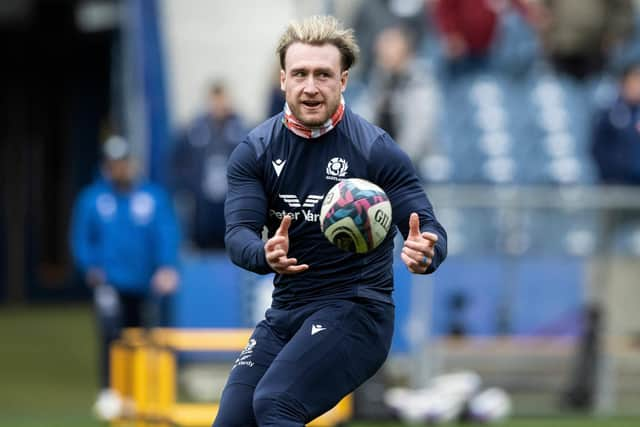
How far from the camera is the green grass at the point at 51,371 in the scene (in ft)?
40.2

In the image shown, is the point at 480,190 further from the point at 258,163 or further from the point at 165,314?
the point at 258,163

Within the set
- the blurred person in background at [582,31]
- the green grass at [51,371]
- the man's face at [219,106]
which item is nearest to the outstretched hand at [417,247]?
the green grass at [51,371]

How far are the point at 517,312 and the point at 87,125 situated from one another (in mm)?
10084

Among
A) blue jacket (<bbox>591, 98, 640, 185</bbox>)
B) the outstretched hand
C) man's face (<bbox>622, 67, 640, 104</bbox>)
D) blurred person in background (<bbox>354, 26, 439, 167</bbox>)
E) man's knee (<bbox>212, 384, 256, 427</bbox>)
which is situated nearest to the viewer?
the outstretched hand

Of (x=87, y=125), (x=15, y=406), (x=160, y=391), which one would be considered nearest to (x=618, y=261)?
(x=160, y=391)

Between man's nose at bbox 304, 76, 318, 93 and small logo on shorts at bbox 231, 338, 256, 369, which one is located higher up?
man's nose at bbox 304, 76, 318, 93

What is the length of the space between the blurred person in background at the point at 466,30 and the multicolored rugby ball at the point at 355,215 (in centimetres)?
1056

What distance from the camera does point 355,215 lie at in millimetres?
5875

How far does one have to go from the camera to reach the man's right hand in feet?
19.1

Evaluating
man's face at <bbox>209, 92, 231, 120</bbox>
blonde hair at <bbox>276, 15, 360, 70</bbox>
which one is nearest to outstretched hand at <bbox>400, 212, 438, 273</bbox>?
blonde hair at <bbox>276, 15, 360, 70</bbox>

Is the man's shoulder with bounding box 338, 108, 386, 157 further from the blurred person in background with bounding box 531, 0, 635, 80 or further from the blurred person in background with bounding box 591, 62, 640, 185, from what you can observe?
the blurred person in background with bounding box 531, 0, 635, 80

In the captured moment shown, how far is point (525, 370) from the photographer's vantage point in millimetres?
12820

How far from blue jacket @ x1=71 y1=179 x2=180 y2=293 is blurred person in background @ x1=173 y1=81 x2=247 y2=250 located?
1.54 meters

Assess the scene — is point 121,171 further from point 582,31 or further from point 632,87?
point 582,31
